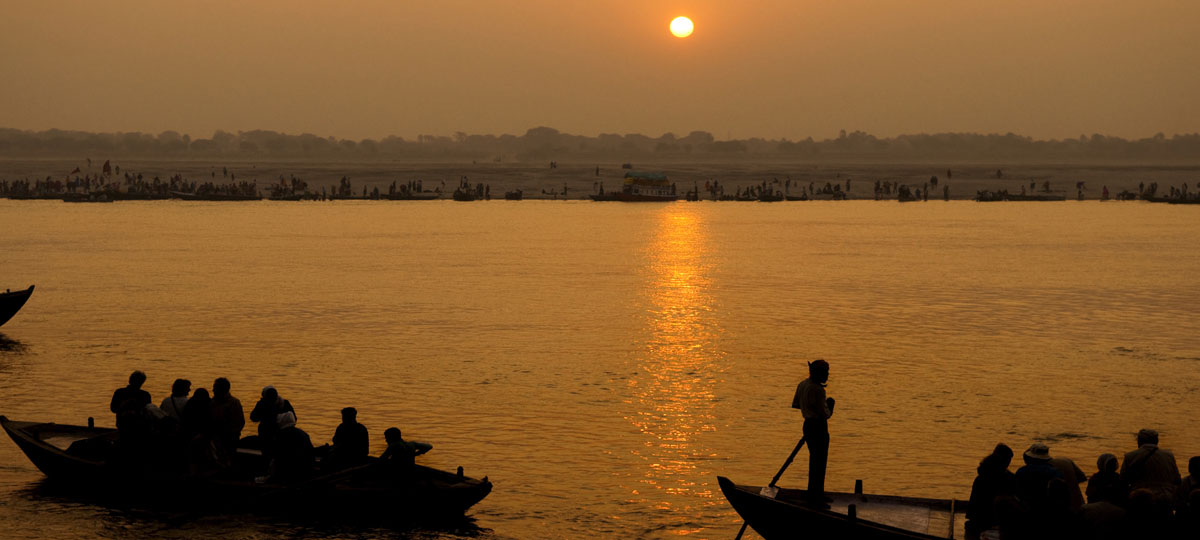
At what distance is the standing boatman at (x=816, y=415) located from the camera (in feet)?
50.8

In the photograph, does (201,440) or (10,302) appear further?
(10,302)

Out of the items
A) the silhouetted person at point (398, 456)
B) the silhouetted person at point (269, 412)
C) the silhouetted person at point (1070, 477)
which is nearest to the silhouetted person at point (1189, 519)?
the silhouetted person at point (1070, 477)

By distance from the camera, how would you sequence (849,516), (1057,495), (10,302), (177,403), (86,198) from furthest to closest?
(86,198)
(10,302)
(177,403)
(849,516)
(1057,495)

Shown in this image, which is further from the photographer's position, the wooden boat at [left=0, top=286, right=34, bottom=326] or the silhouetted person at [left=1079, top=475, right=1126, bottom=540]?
the wooden boat at [left=0, top=286, right=34, bottom=326]

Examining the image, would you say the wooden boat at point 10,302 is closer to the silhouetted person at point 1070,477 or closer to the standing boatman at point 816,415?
the standing boatman at point 816,415

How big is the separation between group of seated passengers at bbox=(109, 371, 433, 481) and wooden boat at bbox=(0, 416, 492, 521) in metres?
0.15

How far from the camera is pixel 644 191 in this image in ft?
604

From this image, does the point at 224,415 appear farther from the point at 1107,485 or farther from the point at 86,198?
the point at 86,198

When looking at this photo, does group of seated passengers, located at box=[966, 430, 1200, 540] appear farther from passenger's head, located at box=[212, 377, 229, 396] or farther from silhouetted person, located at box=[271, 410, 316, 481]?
passenger's head, located at box=[212, 377, 229, 396]

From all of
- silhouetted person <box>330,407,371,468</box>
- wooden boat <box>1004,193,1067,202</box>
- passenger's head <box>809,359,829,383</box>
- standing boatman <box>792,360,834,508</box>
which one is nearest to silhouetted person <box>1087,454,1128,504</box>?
standing boatman <box>792,360,834,508</box>

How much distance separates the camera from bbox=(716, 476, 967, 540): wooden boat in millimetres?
14352

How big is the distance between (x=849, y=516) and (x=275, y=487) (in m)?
7.47

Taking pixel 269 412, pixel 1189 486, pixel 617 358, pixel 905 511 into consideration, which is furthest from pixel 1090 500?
pixel 617 358

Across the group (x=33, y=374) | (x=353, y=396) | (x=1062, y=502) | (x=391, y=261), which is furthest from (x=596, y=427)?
(x=391, y=261)
